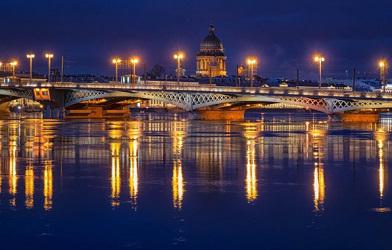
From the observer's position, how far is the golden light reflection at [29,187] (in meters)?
22.4

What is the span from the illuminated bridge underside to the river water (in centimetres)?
5821

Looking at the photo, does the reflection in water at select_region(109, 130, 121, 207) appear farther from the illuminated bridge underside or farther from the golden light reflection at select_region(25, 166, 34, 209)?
the illuminated bridge underside

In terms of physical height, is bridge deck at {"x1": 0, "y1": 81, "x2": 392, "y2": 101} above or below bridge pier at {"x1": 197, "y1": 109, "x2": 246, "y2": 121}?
above

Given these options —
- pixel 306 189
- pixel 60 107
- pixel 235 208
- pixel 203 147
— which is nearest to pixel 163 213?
pixel 235 208

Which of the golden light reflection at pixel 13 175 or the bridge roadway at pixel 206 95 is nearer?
the golden light reflection at pixel 13 175

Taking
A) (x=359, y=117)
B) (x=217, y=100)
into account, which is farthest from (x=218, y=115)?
(x=359, y=117)

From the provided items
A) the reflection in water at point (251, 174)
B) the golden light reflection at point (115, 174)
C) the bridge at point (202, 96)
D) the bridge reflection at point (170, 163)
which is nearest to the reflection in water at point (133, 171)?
the bridge reflection at point (170, 163)

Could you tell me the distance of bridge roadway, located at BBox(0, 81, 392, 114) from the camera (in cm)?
9450

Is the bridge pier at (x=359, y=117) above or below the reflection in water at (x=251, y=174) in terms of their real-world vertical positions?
above

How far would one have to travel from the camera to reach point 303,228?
19109mm

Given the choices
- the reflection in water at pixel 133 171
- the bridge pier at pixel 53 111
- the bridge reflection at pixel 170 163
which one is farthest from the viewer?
the bridge pier at pixel 53 111

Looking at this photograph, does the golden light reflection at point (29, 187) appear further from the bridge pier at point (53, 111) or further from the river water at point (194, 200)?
A: the bridge pier at point (53, 111)

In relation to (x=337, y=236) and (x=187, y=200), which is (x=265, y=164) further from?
(x=337, y=236)

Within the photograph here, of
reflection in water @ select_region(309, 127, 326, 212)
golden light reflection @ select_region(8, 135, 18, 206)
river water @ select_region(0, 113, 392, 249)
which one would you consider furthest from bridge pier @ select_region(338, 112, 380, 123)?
golden light reflection @ select_region(8, 135, 18, 206)
